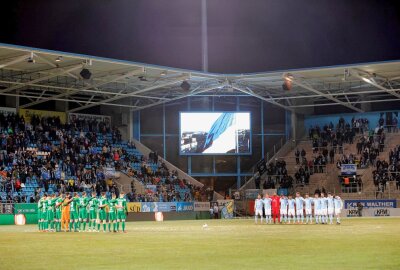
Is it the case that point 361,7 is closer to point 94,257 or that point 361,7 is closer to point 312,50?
point 312,50

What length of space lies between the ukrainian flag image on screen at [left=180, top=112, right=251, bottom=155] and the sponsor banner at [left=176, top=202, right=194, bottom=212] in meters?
9.63

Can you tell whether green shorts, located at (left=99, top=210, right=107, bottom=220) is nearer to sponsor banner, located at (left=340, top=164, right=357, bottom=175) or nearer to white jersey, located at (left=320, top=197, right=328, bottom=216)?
white jersey, located at (left=320, top=197, right=328, bottom=216)

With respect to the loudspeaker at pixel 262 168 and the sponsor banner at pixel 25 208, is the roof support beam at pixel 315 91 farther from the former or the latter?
the sponsor banner at pixel 25 208

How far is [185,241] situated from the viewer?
28609 mm

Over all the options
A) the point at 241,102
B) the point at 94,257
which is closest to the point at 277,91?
the point at 241,102

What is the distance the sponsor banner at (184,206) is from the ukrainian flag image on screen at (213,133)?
379 inches

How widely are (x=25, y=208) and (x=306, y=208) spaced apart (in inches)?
778

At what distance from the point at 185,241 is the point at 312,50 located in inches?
1661

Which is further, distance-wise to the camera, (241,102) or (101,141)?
(241,102)

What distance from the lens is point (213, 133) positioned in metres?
73.1

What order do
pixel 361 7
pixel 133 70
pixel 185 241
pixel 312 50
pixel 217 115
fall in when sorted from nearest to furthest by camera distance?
pixel 185 241
pixel 133 70
pixel 361 7
pixel 312 50
pixel 217 115

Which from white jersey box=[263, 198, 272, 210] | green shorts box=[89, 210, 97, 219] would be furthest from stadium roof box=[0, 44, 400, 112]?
green shorts box=[89, 210, 97, 219]

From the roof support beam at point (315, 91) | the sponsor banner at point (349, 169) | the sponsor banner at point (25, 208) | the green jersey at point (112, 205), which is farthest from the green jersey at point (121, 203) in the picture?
the sponsor banner at point (349, 169)

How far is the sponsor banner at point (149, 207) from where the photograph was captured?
5994cm
